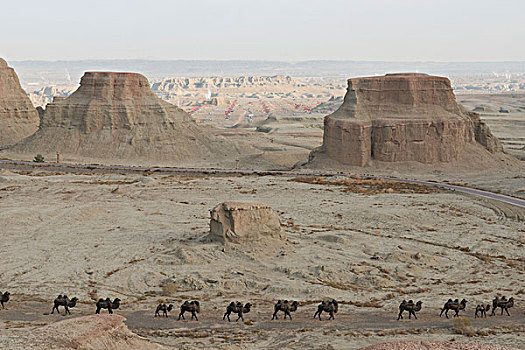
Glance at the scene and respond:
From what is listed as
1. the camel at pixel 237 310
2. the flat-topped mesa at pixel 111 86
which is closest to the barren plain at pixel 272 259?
the camel at pixel 237 310

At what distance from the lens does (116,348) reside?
484 inches

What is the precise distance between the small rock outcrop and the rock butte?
31865 mm

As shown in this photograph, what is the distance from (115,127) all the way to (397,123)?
116ft

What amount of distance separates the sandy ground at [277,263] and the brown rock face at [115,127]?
2784cm

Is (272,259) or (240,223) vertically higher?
(240,223)

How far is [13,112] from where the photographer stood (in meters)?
85.0

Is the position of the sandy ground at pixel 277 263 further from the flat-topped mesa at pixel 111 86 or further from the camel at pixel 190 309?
the flat-topped mesa at pixel 111 86

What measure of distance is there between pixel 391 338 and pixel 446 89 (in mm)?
48695

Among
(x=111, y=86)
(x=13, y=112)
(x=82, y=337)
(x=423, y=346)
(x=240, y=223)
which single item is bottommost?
(x=240, y=223)

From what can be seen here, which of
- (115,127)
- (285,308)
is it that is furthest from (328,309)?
(115,127)

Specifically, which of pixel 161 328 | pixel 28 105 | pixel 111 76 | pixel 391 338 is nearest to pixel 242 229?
pixel 161 328

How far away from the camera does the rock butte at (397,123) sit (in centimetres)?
5741

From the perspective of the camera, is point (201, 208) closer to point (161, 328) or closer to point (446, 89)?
point (161, 328)

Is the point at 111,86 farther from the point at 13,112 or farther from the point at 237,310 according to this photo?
the point at 237,310
